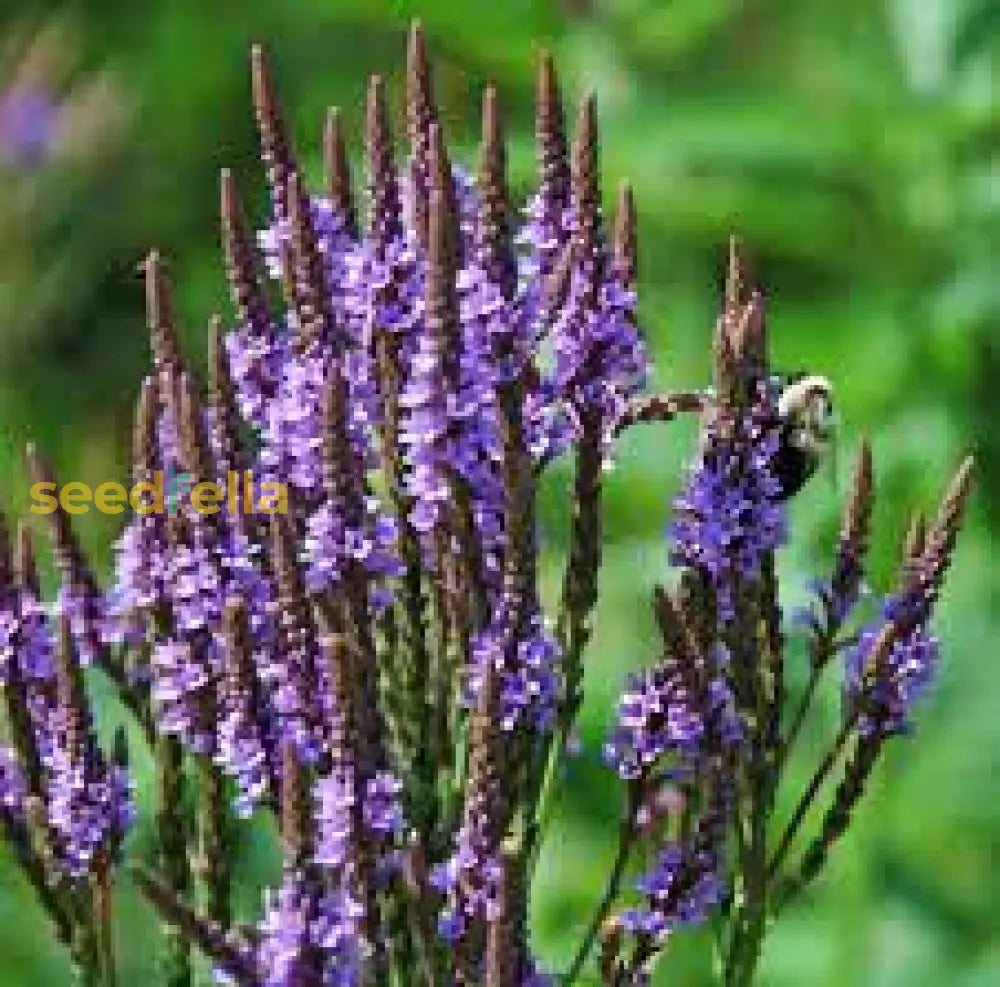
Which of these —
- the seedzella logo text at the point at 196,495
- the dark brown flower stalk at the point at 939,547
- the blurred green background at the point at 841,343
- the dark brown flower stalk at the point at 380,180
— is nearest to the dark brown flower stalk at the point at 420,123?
the dark brown flower stalk at the point at 380,180

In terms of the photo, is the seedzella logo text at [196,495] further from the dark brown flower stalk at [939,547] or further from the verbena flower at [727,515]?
the dark brown flower stalk at [939,547]

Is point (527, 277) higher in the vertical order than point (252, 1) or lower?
lower

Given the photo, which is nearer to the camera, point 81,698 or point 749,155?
point 81,698

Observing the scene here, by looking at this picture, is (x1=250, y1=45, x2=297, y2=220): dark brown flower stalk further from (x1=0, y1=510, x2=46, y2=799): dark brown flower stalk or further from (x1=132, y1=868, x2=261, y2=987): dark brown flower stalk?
(x1=132, y1=868, x2=261, y2=987): dark brown flower stalk

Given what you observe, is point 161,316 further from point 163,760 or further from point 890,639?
point 890,639

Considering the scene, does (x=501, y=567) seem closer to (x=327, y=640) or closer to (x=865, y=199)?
(x=327, y=640)

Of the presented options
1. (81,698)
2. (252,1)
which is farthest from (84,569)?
(252,1)
